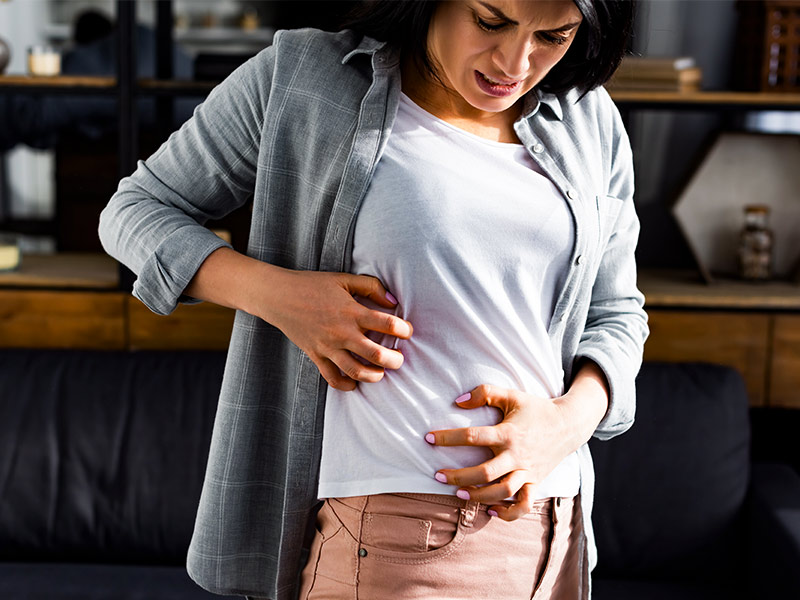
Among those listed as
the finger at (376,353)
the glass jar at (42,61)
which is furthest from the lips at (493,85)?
the glass jar at (42,61)

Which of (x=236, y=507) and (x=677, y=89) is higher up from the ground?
(x=677, y=89)

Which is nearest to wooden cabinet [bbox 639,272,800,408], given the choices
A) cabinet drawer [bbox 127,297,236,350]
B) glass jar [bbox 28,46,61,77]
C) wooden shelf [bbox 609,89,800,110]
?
wooden shelf [bbox 609,89,800,110]

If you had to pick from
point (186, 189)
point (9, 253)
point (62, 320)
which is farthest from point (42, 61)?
point (186, 189)

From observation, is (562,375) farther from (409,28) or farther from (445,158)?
(409,28)

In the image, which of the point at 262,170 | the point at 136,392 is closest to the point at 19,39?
the point at 136,392

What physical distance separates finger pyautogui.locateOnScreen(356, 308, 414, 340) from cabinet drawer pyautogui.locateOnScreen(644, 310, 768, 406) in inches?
52.7

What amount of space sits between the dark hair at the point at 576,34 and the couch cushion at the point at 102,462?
1225 millimetres

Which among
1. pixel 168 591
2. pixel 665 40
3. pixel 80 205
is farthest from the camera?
pixel 80 205

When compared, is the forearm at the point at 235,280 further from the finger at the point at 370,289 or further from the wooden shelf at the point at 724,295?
the wooden shelf at the point at 724,295

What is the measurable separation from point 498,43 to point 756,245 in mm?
1521

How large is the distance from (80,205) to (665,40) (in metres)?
1.68

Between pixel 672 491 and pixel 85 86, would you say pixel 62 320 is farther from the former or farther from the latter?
pixel 672 491

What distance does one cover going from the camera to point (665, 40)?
2.44 m

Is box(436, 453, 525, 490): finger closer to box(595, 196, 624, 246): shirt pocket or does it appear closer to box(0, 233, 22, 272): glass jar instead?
box(595, 196, 624, 246): shirt pocket
